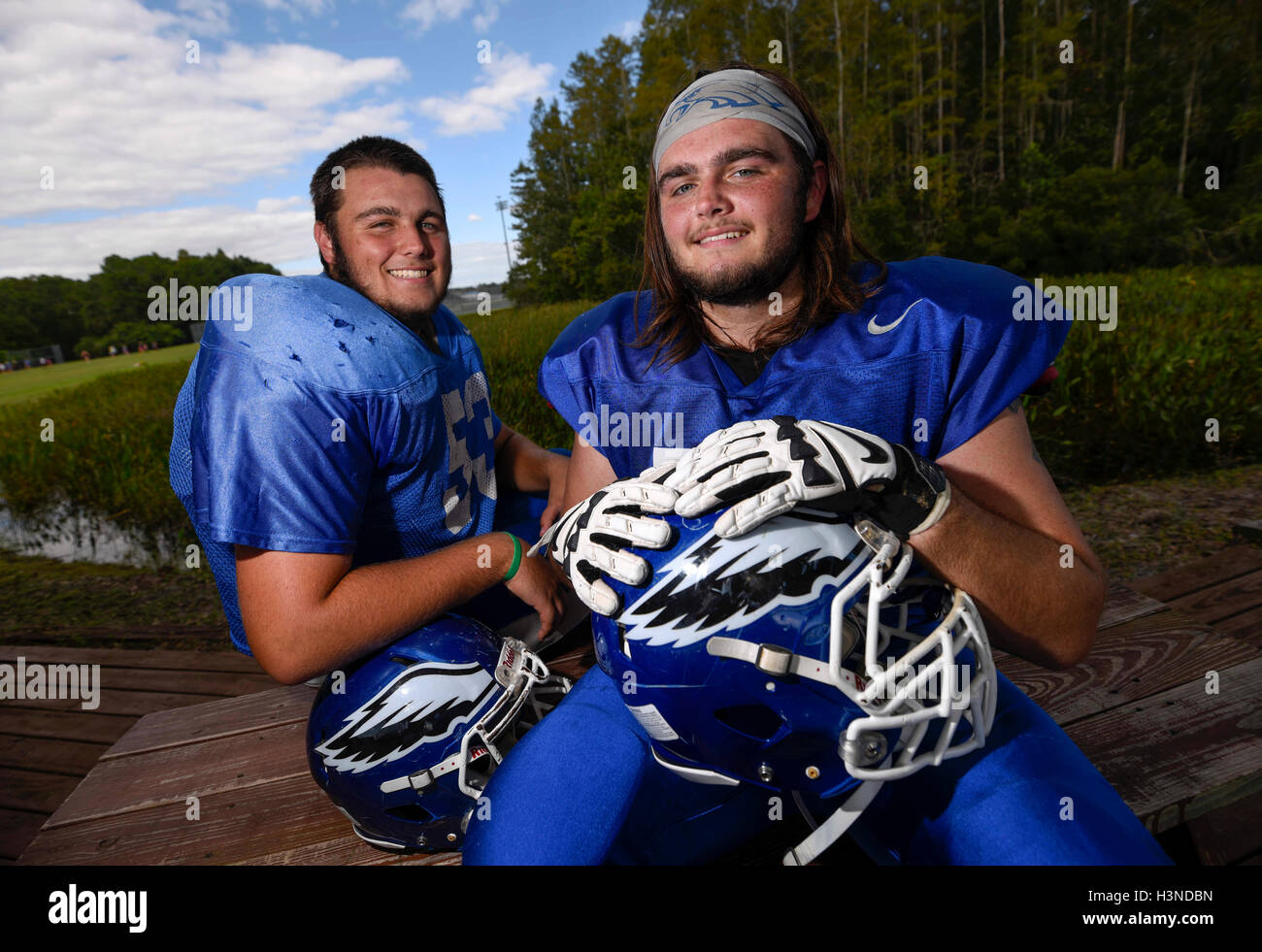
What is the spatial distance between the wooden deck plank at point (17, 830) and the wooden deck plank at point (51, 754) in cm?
23

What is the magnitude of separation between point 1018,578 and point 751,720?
67 cm

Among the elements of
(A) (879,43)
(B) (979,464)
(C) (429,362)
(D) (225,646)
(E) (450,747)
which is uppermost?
(A) (879,43)

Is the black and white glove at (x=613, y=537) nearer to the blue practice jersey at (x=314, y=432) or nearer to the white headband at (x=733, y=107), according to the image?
the blue practice jersey at (x=314, y=432)

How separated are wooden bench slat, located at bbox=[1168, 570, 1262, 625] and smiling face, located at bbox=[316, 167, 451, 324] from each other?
3.34 meters

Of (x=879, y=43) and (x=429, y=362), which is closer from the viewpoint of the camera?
(x=429, y=362)

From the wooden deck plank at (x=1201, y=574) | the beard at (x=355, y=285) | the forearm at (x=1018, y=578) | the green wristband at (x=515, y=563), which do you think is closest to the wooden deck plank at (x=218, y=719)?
the green wristband at (x=515, y=563)

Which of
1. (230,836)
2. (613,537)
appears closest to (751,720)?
(613,537)

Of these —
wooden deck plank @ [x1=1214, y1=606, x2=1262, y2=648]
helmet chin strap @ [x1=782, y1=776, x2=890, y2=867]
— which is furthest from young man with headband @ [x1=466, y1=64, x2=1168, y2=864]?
wooden deck plank @ [x1=1214, y1=606, x2=1262, y2=648]

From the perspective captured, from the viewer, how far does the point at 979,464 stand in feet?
5.61

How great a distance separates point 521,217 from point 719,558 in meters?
39.6

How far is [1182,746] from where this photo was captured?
2023 mm

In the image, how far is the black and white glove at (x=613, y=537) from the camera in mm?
1346

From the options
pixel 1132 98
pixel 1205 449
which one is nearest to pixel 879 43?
pixel 1132 98
